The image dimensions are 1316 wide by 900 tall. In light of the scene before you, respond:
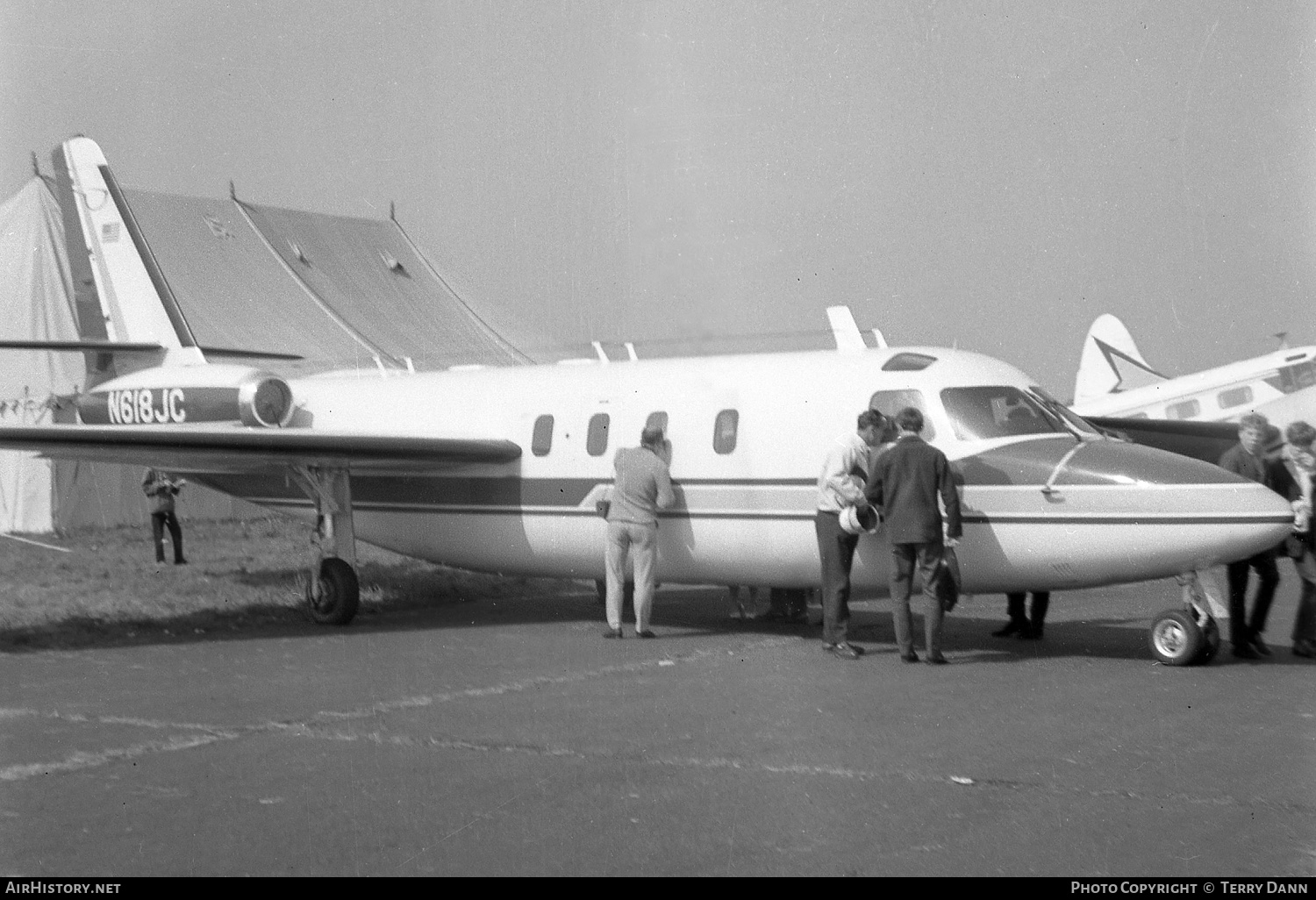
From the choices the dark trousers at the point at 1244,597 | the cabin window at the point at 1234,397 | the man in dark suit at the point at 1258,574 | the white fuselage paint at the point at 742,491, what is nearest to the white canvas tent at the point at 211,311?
the white fuselage paint at the point at 742,491

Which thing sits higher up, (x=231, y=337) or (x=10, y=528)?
(x=231, y=337)

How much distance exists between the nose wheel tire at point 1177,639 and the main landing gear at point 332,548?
775 centimetres

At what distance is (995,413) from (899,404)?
79 centimetres

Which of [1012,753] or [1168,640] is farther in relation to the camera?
[1168,640]

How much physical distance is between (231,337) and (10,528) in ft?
17.4

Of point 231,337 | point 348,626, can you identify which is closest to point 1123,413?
point 231,337

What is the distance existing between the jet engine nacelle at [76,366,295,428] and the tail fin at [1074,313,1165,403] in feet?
72.8

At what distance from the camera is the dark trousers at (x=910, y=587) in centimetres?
1076

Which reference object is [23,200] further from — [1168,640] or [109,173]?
[1168,640]

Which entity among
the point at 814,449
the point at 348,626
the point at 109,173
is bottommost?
the point at 348,626

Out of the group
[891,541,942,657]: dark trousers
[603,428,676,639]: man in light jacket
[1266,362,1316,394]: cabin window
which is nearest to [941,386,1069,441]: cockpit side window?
[891,541,942,657]: dark trousers

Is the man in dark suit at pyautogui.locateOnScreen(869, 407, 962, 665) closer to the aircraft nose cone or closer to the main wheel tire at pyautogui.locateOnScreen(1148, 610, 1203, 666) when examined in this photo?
the aircraft nose cone

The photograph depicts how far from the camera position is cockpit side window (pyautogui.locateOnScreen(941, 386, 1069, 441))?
11.5m

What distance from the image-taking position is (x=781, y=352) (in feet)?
43.2
